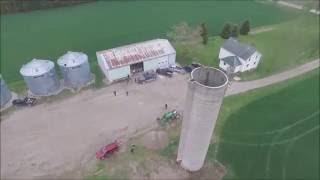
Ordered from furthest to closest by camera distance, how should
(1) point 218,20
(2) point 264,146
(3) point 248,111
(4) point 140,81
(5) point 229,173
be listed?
(1) point 218,20 → (4) point 140,81 → (3) point 248,111 → (2) point 264,146 → (5) point 229,173

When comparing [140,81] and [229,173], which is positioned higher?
[140,81]

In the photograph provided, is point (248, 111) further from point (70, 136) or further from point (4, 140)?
point (4, 140)

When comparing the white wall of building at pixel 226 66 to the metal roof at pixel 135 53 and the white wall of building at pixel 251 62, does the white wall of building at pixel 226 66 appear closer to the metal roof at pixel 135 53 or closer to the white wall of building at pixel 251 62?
the white wall of building at pixel 251 62

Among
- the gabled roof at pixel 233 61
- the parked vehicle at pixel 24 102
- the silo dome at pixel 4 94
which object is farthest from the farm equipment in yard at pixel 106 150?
the gabled roof at pixel 233 61

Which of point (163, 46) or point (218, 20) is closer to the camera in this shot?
point (163, 46)

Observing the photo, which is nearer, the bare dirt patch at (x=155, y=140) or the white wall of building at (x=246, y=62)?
the bare dirt patch at (x=155, y=140)

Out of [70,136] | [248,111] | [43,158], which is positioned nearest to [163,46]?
[248,111]

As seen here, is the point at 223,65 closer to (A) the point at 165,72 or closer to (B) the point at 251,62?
(B) the point at 251,62
